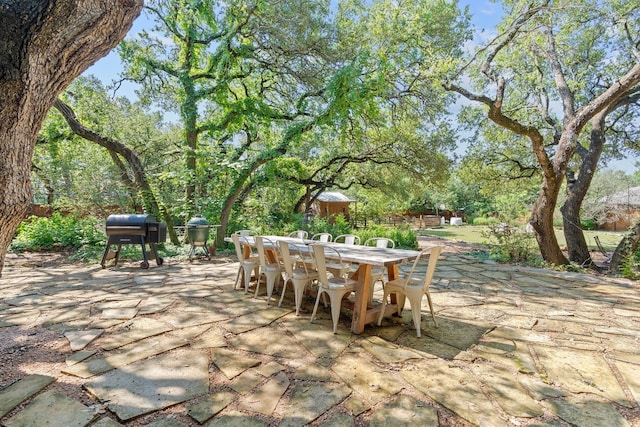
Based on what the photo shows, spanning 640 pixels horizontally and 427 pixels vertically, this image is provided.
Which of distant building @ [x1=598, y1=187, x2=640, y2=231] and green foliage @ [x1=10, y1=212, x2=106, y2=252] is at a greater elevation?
distant building @ [x1=598, y1=187, x2=640, y2=231]

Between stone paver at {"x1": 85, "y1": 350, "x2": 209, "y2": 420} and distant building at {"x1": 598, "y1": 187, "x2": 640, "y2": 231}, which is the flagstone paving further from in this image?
distant building at {"x1": 598, "y1": 187, "x2": 640, "y2": 231}

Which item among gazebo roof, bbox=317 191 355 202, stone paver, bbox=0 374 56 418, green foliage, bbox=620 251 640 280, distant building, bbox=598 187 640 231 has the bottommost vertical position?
stone paver, bbox=0 374 56 418

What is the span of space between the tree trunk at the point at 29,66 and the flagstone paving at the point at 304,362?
1.09 m

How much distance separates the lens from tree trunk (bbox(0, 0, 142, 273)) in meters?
1.35

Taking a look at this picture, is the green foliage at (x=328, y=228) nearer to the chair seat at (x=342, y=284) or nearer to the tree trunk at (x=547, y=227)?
the tree trunk at (x=547, y=227)

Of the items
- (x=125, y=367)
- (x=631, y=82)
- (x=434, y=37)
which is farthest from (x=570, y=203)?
(x=125, y=367)

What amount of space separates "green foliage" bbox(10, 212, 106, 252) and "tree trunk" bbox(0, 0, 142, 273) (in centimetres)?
746

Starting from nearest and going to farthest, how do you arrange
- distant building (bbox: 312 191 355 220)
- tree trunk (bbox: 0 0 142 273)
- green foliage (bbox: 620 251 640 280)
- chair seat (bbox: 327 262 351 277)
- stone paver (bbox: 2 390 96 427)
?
1. tree trunk (bbox: 0 0 142 273)
2. stone paver (bbox: 2 390 96 427)
3. chair seat (bbox: 327 262 351 277)
4. green foliage (bbox: 620 251 640 280)
5. distant building (bbox: 312 191 355 220)

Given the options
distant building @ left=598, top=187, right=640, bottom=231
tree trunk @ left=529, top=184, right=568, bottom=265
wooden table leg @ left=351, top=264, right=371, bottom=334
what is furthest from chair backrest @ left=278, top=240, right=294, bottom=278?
distant building @ left=598, top=187, right=640, bottom=231

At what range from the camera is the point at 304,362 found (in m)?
2.37

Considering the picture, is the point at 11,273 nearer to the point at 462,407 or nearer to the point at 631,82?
the point at 462,407

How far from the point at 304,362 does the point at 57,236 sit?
8455mm

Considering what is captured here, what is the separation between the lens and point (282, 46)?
671 centimetres

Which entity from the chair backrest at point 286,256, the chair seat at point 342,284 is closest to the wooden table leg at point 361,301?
the chair seat at point 342,284
